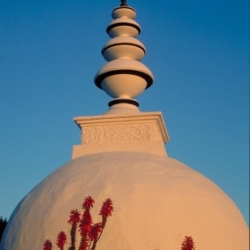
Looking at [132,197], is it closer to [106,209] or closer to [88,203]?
[106,209]

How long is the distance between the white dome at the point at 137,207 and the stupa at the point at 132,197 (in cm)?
1

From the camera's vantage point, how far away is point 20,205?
24.6 ft

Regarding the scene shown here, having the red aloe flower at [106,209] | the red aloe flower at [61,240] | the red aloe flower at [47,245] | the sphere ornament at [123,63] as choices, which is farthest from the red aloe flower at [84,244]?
the sphere ornament at [123,63]

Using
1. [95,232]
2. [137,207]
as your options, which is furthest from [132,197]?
[95,232]

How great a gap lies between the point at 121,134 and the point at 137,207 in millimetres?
2694

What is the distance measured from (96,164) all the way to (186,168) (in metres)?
1.75

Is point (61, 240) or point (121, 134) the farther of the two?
point (121, 134)

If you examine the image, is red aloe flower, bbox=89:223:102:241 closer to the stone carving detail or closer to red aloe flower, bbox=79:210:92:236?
red aloe flower, bbox=79:210:92:236

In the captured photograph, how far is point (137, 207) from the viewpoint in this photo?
6.20 m

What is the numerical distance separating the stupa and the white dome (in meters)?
0.01

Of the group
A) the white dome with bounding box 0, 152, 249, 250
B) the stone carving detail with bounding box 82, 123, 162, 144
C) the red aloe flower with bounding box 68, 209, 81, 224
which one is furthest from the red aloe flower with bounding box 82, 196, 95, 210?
the stone carving detail with bounding box 82, 123, 162, 144

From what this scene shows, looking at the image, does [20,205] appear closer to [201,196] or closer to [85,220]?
[85,220]

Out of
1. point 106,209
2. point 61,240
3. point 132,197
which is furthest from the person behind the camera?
point 132,197

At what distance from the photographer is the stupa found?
19.8 ft
